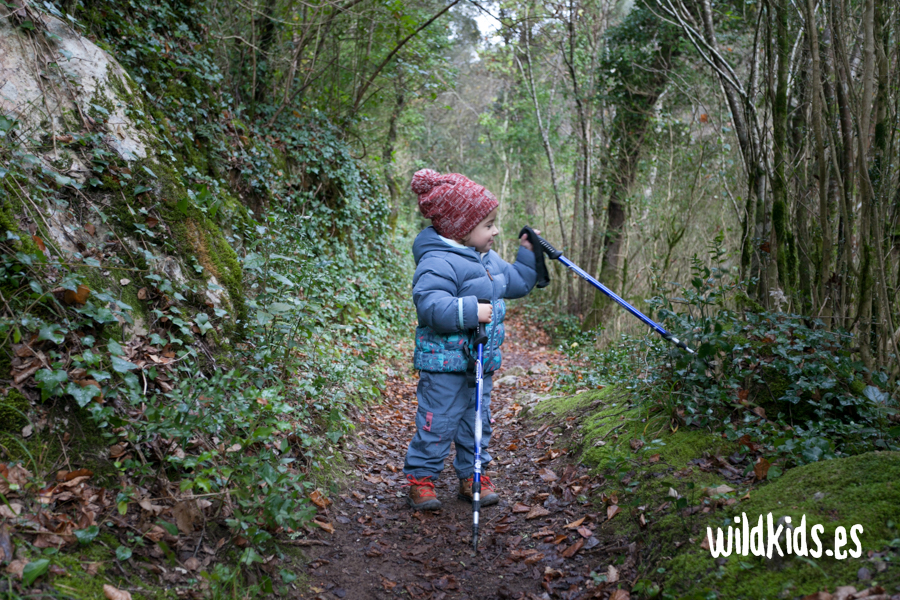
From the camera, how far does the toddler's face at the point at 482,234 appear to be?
13.2 ft

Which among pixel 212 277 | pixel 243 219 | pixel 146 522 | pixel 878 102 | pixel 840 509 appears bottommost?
pixel 146 522

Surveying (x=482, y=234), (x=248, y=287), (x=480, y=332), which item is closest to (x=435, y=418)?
(x=480, y=332)

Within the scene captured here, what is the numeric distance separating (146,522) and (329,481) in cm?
158

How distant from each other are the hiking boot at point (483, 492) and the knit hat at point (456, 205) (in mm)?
1751

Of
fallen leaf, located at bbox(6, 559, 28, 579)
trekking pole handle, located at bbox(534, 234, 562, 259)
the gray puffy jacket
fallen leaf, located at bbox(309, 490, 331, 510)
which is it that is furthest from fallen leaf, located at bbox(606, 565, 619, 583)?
fallen leaf, located at bbox(6, 559, 28, 579)

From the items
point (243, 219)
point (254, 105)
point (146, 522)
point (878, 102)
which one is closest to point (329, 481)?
point (146, 522)

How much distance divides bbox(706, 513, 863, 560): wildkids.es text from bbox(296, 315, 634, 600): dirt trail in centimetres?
52

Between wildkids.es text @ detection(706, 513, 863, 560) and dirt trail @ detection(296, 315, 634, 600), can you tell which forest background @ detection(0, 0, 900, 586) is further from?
wildkids.es text @ detection(706, 513, 863, 560)

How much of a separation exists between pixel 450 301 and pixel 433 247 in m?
0.48

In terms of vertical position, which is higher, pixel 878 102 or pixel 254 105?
pixel 254 105

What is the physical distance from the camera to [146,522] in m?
2.45

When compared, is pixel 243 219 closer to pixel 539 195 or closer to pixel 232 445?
pixel 232 445

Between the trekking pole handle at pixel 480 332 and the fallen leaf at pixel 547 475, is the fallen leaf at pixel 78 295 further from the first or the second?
the fallen leaf at pixel 547 475

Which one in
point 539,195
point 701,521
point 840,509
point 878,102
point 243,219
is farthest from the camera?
point 539,195
